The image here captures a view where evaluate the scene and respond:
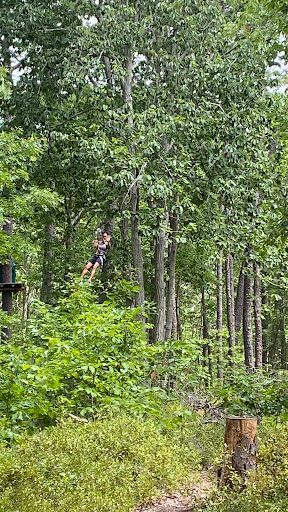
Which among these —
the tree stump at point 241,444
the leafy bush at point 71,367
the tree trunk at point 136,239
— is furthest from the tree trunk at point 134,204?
the tree stump at point 241,444

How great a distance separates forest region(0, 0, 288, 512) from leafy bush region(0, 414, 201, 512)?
14 centimetres

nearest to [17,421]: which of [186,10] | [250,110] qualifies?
[250,110]

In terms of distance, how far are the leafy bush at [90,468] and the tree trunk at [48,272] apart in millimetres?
8572

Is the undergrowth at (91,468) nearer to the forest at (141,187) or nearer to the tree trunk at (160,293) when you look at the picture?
the forest at (141,187)

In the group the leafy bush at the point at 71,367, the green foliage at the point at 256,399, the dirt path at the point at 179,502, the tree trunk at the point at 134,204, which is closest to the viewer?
the dirt path at the point at 179,502

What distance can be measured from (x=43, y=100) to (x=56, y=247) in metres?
3.87

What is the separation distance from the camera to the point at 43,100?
44.4 ft

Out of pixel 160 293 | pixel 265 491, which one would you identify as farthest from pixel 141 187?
pixel 265 491

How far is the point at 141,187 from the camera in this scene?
481 inches

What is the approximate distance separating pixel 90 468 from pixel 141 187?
8.40 m

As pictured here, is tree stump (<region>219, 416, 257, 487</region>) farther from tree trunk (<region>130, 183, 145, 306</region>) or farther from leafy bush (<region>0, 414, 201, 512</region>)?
tree trunk (<region>130, 183, 145, 306</region>)

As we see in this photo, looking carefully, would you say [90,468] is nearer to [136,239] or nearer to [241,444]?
[241,444]

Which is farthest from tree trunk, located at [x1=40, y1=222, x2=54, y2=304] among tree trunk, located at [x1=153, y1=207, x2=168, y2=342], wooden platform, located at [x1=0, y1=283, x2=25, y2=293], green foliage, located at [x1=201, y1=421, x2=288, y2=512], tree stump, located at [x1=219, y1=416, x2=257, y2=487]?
green foliage, located at [x1=201, y1=421, x2=288, y2=512]

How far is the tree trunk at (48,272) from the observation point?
14094 mm
